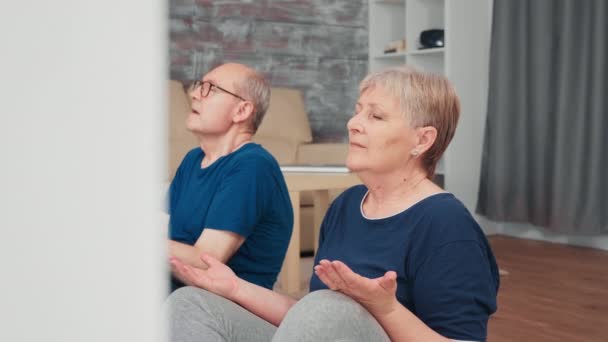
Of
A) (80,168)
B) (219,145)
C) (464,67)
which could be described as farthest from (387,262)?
(464,67)

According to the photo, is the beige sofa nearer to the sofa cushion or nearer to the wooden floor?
the sofa cushion

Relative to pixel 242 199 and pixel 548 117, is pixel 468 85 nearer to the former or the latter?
pixel 548 117

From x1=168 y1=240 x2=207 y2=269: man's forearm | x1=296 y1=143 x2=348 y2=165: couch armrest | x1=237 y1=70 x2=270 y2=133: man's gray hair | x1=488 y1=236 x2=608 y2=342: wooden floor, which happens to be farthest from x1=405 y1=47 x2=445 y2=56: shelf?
x1=168 y1=240 x2=207 y2=269: man's forearm

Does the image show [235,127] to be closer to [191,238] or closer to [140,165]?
[191,238]

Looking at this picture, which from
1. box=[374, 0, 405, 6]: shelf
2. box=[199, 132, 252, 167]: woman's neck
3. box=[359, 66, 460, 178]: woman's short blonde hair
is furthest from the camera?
box=[374, 0, 405, 6]: shelf

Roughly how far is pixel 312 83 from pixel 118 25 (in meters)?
5.78

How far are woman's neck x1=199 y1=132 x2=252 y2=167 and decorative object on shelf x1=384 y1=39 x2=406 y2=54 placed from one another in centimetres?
404

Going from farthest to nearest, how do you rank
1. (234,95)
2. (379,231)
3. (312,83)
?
(312,83), (234,95), (379,231)

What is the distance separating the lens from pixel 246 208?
174 centimetres

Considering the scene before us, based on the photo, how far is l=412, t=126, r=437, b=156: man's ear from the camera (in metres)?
1.40

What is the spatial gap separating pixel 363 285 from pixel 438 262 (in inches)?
6.2

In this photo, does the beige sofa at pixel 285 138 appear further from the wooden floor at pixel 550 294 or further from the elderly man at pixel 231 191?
the elderly man at pixel 231 191

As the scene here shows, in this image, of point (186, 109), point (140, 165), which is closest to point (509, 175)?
point (186, 109)

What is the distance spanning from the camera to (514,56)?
203 inches
